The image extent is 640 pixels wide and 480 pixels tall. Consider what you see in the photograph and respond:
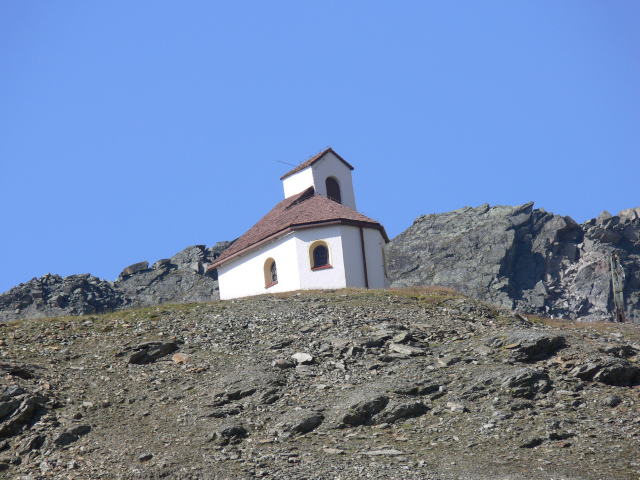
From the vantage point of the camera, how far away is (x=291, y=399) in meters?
20.2

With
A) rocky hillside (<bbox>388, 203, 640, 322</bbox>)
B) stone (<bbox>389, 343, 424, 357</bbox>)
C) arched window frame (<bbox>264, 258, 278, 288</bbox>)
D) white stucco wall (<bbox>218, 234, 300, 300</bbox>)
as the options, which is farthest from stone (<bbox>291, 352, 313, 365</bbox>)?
rocky hillside (<bbox>388, 203, 640, 322</bbox>)

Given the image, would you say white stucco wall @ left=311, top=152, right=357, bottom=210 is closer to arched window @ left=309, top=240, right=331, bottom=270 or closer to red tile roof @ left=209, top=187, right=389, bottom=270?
red tile roof @ left=209, top=187, right=389, bottom=270

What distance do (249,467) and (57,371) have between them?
32.3ft

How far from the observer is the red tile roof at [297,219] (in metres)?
37.2

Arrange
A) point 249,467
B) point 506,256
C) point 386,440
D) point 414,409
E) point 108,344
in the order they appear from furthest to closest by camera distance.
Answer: point 506,256
point 108,344
point 414,409
point 386,440
point 249,467

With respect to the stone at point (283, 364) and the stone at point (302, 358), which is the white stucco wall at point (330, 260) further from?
the stone at point (283, 364)

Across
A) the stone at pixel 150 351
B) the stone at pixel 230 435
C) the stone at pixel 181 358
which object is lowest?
the stone at pixel 230 435

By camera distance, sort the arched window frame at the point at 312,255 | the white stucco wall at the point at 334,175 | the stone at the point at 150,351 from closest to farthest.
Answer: the stone at the point at 150,351 → the arched window frame at the point at 312,255 → the white stucco wall at the point at 334,175

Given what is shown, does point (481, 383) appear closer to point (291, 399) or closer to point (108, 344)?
point (291, 399)

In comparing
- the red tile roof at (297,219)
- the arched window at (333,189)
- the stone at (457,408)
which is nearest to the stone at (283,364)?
the stone at (457,408)

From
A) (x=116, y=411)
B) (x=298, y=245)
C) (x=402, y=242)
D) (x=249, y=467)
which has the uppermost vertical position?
(x=402, y=242)

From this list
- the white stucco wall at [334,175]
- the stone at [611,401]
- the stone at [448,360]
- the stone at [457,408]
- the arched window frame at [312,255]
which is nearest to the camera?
the stone at [457,408]

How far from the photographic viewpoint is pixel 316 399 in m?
20.1

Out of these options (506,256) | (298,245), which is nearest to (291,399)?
(298,245)
